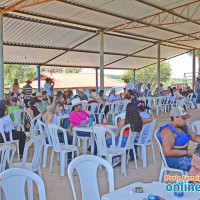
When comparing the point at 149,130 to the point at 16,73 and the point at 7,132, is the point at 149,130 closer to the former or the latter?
the point at 7,132

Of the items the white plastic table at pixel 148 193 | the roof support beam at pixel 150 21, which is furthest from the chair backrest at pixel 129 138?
the roof support beam at pixel 150 21

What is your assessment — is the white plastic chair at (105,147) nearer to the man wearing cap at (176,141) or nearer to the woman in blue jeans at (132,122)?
the woman in blue jeans at (132,122)

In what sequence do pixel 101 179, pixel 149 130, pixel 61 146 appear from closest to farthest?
pixel 101 179 → pixel 61 146 → pixel 149 130

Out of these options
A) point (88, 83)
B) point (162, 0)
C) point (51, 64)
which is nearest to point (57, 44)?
point (51, 64)

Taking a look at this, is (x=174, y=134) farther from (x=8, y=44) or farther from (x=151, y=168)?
(x=8, y=44)

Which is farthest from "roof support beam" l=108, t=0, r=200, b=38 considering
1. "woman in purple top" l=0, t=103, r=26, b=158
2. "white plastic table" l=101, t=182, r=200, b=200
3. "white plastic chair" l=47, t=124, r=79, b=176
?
"white plastic table" l=101, t=182, r=200, b=200

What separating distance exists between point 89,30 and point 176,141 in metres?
10.1

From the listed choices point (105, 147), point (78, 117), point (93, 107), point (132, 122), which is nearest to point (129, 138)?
point (132, 122)

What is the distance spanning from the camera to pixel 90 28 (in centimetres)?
1241

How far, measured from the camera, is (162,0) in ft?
33.8

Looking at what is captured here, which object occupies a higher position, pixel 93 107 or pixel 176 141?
pixel 93 107

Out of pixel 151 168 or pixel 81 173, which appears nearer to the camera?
→ pixel 81 173

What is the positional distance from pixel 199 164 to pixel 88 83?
2768 cm

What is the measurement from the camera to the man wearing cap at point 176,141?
3129 millimetres
